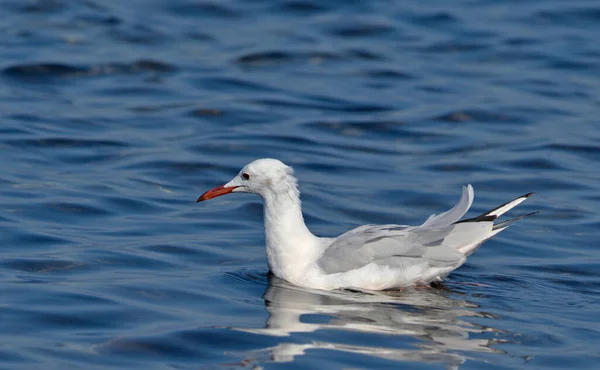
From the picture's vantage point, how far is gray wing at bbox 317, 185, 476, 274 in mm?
10070

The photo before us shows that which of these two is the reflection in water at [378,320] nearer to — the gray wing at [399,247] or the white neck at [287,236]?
the white neck at [287,236]

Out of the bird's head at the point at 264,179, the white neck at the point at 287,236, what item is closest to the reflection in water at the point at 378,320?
the white neck at the point at 287,236

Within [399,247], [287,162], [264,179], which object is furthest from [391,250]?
[287,162]

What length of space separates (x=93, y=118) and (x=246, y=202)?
164 inches

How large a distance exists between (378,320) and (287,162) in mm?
6023

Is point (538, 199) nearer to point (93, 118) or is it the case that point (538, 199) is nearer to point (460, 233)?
point (460, 233)

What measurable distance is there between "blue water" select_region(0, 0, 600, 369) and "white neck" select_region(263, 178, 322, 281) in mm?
197

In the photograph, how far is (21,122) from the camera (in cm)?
1625

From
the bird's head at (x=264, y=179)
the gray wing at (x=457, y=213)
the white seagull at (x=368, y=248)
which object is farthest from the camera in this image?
the bird's head at (x=264, y=179)

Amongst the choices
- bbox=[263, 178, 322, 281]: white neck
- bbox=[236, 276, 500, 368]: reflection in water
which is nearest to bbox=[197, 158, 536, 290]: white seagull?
bbox=[263, 178, 322, 281]: white neck

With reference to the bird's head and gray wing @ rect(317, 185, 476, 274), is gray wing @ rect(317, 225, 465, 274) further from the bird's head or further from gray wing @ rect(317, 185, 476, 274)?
the bird's head

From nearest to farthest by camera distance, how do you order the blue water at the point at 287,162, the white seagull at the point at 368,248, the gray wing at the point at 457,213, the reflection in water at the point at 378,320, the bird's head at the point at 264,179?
1. the reflection in water at the point at 378,320
2. the blue water at the point at 287,162
3. the white seagull at the point at 368,248
4. the gray wing at the point at 457,213
5. the bird's head at the point at 264,179

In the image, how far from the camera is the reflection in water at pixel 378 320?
27.4 feet

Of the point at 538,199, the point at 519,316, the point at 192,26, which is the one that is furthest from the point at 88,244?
the point at 192,26
